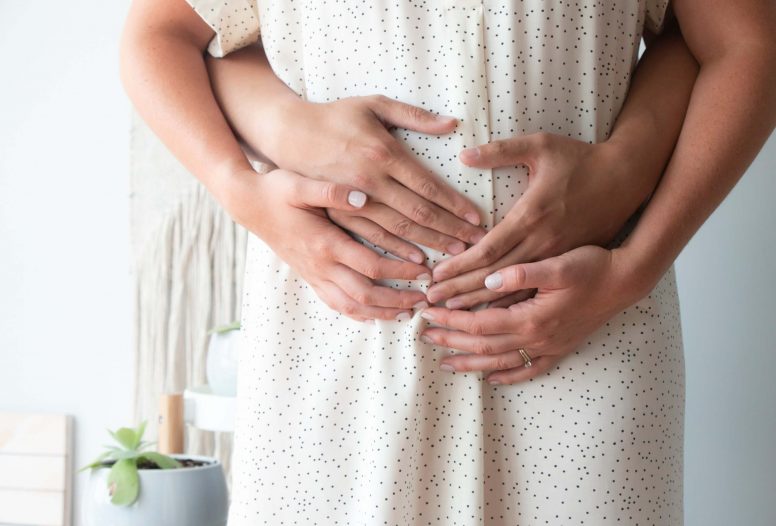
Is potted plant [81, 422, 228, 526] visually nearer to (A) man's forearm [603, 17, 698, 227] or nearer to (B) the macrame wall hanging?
(B) the macrame wall hanging

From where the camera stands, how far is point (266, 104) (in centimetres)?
66

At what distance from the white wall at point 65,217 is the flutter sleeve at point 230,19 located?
136cm

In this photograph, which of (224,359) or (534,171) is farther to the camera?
(224,359)

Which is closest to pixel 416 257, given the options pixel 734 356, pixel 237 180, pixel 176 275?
pixel 237 180

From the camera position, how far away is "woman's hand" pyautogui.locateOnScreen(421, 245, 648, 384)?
0.59 m

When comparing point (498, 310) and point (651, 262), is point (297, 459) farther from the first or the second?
point (651, 262)

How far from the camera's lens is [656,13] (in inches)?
27.7

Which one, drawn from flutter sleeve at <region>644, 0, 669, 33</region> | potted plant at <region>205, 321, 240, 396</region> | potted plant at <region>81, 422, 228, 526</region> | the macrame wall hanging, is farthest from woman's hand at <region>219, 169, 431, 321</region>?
→ the macrame wall hanging

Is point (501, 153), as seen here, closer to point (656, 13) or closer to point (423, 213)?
point (423, 213)

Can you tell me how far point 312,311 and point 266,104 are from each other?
0.16 meters

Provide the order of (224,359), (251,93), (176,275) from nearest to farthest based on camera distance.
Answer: (251,93), (224,359), (176,275)

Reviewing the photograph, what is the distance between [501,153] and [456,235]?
0.20 ft

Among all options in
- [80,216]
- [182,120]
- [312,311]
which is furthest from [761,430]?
[80,216]

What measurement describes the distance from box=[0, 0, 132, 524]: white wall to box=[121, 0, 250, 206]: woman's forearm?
4.33ft
